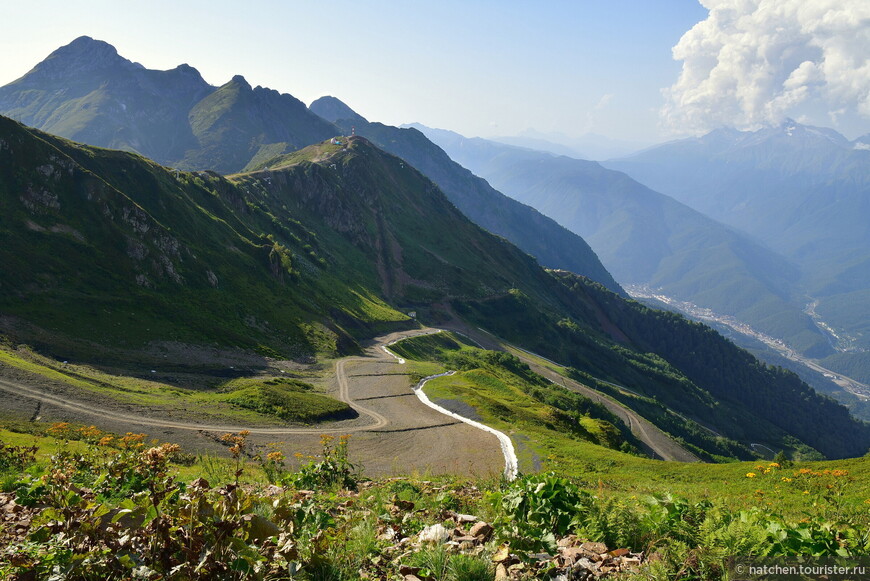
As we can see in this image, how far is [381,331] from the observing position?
123 m

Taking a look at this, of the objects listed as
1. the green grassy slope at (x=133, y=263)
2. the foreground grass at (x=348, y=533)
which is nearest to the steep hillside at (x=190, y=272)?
the green grassy slope at (x=133, y=263)

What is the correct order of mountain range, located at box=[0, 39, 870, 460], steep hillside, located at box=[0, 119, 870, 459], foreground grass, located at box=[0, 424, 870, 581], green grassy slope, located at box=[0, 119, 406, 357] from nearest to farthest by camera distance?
foreground grass, located at box=[0, 424, 870, 581], mountain range, located at box=[0, 39, 870, 460], green grassy slope, located at box=[0, 119, 406, 357], steep hillside, located at box=[0, 119, 870, 459]

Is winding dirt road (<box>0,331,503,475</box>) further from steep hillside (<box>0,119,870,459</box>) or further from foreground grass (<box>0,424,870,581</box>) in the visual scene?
foreground grass (<box>0,424,870,581</box>)

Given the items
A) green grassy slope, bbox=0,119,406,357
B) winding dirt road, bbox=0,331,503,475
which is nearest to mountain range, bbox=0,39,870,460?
green grassy slope, bbox=0,119,406,357

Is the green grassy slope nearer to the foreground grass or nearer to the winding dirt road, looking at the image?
the winding dirt road

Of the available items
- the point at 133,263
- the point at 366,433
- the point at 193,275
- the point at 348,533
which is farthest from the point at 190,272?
the point at 348,533

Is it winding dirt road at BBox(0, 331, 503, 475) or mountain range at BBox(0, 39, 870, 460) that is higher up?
mountain range at BBox(0, 39, 870, 460)

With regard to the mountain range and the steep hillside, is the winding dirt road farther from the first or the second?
the steep hillside

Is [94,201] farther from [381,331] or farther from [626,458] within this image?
[626,458]

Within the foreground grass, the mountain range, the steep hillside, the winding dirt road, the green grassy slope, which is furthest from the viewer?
the steep hillside

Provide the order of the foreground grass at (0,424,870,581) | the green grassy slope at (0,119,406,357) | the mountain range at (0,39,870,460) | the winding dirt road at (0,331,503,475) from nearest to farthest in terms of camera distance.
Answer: the foreground grass at (0,424,870,581), the winding dirt road at (0,331,503,475), the mountain range at (0,39,870,460), the green grassy slope at (0,119,406,357)

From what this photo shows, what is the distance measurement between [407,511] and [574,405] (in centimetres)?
8945

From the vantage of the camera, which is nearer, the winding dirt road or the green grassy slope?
the winding dirt road

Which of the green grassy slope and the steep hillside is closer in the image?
the green grassy slope
